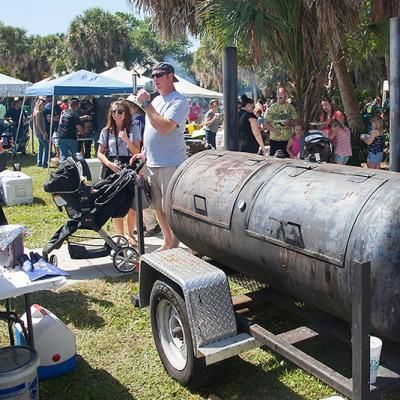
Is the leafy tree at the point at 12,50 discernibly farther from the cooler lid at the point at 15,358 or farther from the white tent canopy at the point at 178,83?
the cooler lid at the point at 15,358

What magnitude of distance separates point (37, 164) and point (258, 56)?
7055 mm

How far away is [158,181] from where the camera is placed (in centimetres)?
520

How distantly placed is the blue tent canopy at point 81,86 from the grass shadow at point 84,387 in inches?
400

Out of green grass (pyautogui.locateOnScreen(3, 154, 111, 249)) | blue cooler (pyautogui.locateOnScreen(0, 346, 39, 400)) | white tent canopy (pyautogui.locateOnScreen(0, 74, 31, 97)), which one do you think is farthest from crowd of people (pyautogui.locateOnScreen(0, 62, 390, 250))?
white tent canopy (pyautogui.locateOnScreen(0, 74, 31, 97))

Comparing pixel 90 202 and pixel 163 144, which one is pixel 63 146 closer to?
pixel 90 202

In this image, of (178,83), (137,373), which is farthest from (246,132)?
(178,83)

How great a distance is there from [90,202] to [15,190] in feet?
14.2

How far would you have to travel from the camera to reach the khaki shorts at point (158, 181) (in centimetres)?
511

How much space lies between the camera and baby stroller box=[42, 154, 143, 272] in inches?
211

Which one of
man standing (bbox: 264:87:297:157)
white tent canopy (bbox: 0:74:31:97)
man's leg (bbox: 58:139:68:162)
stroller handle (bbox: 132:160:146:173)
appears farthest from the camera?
white tent canopy (bbox: 0:74:31:97)

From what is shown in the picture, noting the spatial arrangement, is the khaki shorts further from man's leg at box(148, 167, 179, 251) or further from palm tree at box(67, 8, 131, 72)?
palm tree at box(67, 8, 131, 72)

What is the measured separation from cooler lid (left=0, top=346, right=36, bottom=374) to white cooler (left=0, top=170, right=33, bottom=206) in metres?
6.57

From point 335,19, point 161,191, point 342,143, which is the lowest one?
point 161,191

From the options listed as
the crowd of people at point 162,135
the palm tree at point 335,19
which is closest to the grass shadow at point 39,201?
the crowd of people at point 162,135
